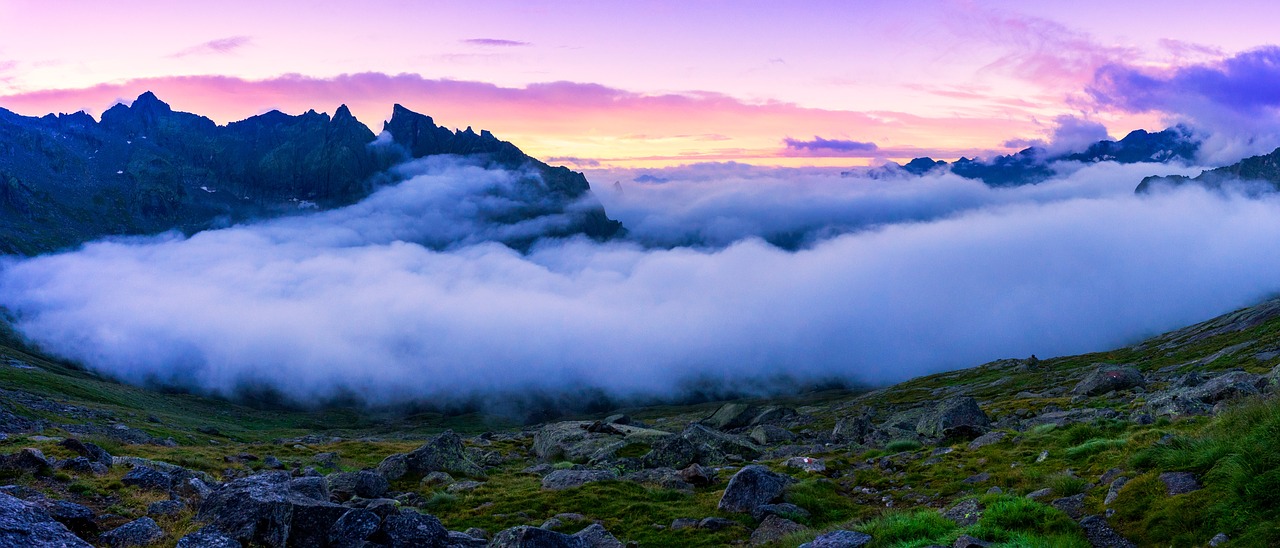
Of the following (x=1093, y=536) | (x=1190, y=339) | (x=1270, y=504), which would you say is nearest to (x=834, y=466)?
(x=1093, y=536)

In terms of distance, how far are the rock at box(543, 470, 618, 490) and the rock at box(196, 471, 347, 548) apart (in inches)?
643

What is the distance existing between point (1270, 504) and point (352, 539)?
833 inches

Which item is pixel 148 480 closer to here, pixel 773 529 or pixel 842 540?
pixel 773 529

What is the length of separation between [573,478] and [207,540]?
20.5 m

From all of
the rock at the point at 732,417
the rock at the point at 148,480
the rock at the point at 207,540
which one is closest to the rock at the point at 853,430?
the rock at the point at 732,417

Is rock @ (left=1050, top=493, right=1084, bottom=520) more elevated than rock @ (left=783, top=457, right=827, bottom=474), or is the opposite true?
rock @ (left=1050, top=493, right=1084, bottom=520)

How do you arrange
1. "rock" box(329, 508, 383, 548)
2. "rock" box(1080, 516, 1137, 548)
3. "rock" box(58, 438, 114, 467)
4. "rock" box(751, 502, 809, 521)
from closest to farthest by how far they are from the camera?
"rock" box(1080, 516, 1137, 548) < "rock" box(329, 508, 383, 548) < "rock" box(751, 502, 809, 521) < "rock" box(58, 438, 114, 467)

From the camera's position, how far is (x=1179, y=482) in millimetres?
15500

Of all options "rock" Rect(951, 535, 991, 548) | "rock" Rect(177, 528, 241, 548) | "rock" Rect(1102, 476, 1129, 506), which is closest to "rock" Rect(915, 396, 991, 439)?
"rock" Rect(1102, 476, 1129, 506)

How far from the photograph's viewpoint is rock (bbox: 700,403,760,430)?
361ft

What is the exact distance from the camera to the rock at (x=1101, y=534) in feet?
48.0

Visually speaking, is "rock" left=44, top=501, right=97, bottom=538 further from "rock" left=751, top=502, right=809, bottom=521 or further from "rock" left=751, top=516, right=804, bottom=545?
"rock" left=751, top=502, right=809, bottom=521

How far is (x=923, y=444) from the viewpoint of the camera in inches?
1705

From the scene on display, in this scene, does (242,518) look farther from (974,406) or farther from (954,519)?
(974,406)
